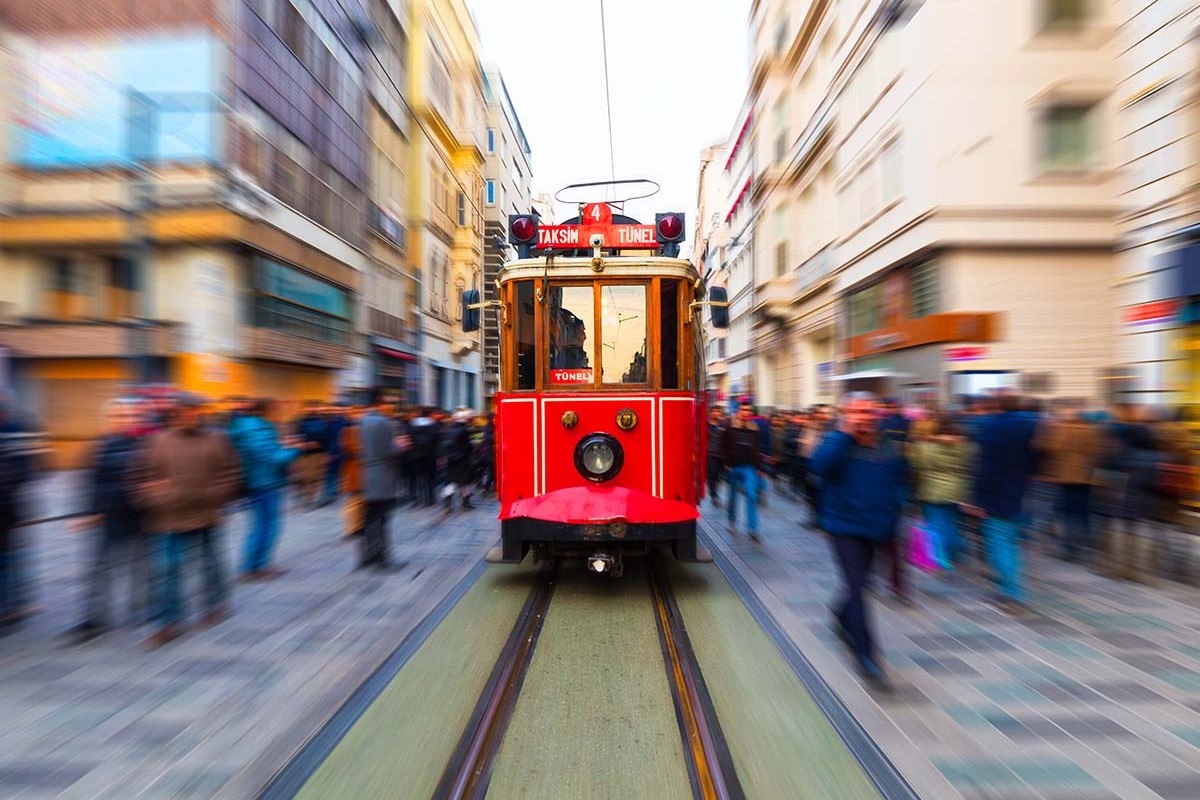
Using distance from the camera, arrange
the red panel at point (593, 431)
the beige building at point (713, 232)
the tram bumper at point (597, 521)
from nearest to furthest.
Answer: the tram bumper at point (597, 521) < the red panel at point (593, 431) < the beige building at point (713, 232)

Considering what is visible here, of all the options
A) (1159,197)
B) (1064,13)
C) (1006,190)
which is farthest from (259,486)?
(1064,13)

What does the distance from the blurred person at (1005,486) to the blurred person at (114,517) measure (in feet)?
21.0

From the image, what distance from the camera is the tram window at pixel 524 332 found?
6840 millimetres

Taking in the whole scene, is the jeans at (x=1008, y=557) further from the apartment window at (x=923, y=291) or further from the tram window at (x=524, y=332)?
the apartment window at (x=923, y=291)

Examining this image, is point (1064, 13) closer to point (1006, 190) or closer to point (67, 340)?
point (1006, 190)

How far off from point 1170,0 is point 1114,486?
620 centimetres

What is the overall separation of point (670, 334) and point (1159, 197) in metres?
6.83

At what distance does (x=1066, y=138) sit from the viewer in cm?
1238

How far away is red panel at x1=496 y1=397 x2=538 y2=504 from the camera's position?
6672 mm

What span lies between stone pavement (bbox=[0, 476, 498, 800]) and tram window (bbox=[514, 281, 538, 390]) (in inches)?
85.3

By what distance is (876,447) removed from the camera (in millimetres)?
4238

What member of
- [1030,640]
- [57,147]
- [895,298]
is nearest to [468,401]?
[57,147]

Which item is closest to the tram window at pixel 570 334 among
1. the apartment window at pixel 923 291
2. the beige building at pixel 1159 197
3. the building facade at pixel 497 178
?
the beige building at pixel 1159 197

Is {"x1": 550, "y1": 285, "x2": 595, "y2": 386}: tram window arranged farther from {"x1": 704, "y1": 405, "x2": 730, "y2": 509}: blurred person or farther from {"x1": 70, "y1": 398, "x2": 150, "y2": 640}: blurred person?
{"x1": 70, "y1": 398, "x2": 150, "y2": 640}: blurred person
